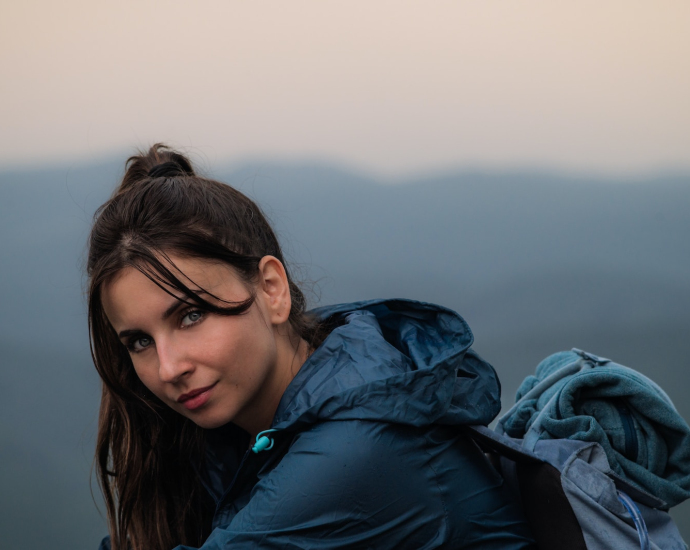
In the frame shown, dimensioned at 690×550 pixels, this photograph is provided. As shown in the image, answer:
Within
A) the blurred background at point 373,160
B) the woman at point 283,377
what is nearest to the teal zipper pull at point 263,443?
the woman at point 283,377

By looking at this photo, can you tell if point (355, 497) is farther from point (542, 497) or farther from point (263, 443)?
point (542, 497)

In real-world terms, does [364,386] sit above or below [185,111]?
below

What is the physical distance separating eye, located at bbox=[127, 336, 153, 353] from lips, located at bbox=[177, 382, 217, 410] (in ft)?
0.30

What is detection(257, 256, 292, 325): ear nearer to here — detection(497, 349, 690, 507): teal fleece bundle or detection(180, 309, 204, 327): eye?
detection(180, 309, 204, 327): eye

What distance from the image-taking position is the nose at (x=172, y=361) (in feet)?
2.82

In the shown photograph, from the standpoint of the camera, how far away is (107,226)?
94cm

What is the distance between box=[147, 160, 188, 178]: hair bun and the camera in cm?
105

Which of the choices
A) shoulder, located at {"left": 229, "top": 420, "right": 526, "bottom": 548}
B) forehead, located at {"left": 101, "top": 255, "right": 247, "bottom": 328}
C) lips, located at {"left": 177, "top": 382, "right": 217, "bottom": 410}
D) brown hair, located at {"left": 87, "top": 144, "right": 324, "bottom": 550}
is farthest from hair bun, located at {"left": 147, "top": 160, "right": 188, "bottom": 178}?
shoulder, located at {"left": 229, "top": 420, "right": 526, "bottom": 548}

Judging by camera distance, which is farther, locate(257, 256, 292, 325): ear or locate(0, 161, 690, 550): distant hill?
locate(0, 161, 690, 550): distant hill

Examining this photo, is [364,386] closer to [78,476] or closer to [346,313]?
[346,313]

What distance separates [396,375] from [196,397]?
0.91 feet

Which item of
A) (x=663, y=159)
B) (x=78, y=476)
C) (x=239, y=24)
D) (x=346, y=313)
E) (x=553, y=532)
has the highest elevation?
(x=239, y=24)

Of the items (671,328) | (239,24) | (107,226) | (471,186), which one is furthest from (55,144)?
(671,328)

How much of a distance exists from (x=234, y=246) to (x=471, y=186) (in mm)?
746
